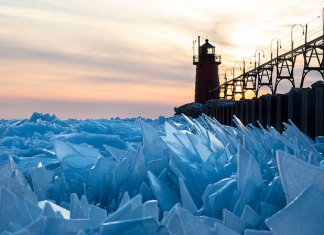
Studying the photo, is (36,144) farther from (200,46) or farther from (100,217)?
(200,46)

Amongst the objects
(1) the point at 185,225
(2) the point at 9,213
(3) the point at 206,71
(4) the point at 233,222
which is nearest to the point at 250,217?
(4) the point at 233,222

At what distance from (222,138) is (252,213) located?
0.72 m

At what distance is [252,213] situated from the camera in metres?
0.75

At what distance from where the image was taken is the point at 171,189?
1.00m

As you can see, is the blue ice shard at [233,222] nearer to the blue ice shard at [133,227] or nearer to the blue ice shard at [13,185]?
the blue ice shard at [133,227]

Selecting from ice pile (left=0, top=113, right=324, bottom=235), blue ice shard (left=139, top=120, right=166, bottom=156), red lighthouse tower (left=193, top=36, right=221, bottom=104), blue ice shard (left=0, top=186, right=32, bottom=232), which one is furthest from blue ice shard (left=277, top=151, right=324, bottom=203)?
red lighthouse tower (left=193, top=36, right=221, bottom=104)

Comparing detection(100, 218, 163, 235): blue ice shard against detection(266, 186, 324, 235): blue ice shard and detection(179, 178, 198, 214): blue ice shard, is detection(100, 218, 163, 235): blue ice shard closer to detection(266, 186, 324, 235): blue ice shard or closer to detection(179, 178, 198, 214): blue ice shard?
detection(266, 186, 324, 235): blue ice shard

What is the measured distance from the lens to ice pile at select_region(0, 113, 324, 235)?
0.59 m

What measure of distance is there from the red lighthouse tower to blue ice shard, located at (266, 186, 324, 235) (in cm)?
4975

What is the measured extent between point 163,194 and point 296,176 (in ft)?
1.09

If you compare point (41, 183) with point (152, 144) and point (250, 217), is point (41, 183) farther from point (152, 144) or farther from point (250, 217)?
point (250, 217)

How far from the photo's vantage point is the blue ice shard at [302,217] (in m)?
0.55

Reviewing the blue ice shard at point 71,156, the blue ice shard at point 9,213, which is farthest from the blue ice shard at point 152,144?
the blue ice shard at point 9,213

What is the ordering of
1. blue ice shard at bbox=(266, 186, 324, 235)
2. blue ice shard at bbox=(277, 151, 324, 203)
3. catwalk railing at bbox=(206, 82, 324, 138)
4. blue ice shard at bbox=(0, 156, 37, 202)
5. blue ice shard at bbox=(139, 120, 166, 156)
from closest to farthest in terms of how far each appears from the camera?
blue ice shard at bbox=(266, 186, 324, 235)
blue ice shard at bbox=(277, 151, 324, 203)
blue ice shard at bbox=(0, 156, 37, 202)
blue ice shard at bbox=(139, 120, 166, 156)
catwalk railing at bbox=(206, 82, 324, 138)
